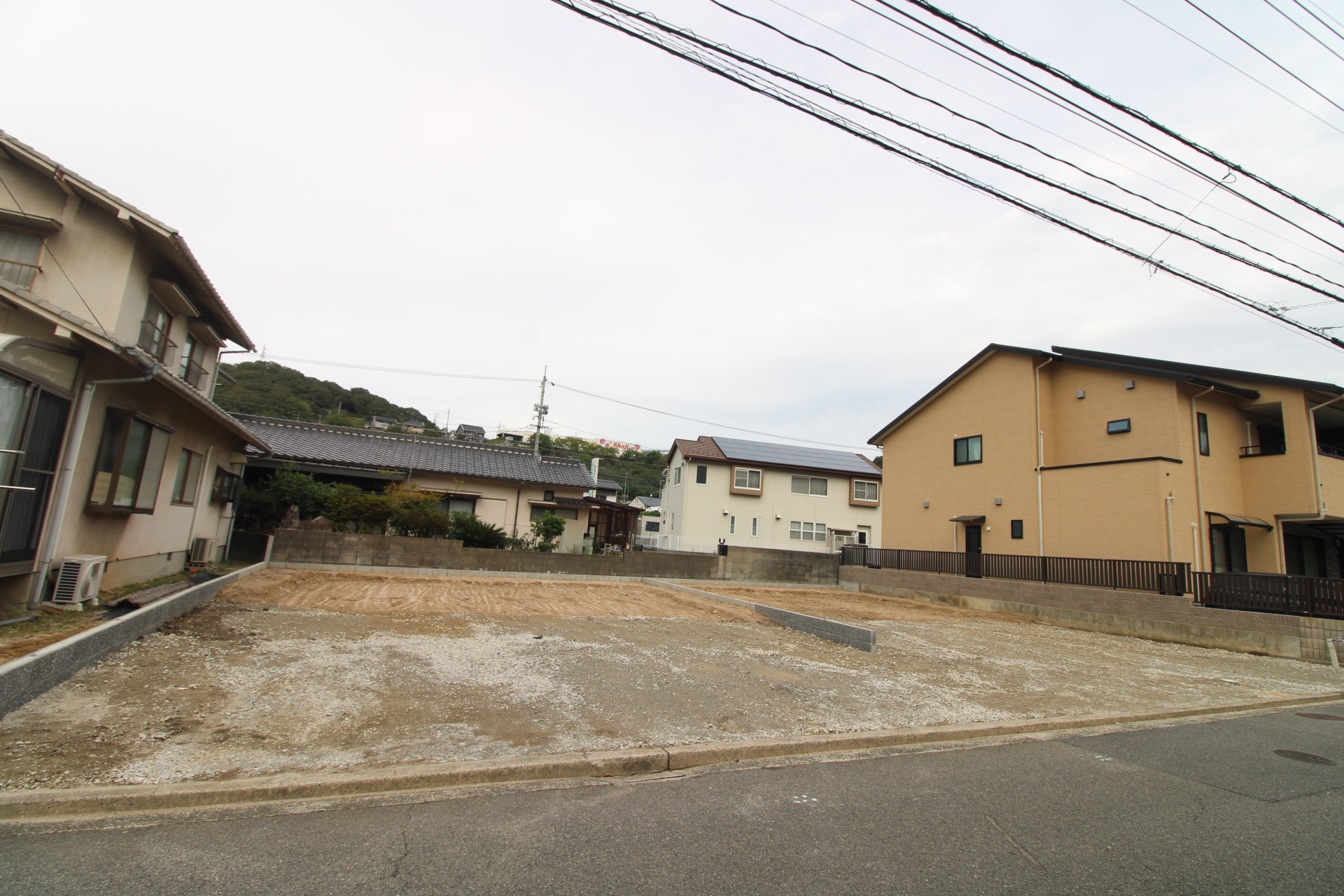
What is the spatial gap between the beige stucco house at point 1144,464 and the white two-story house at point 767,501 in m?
9.17

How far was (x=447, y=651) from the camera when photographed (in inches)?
268

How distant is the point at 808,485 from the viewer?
98.2ft

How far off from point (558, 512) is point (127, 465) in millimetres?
14854

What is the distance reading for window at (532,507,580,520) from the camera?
865 inches

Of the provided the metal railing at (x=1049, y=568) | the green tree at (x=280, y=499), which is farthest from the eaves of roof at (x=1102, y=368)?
the green tree at (x=280, y=499)

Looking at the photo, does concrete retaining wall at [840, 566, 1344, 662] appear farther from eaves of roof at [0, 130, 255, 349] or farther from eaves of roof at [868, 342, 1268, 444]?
eaves of roof at [0, 130, 255, 349]

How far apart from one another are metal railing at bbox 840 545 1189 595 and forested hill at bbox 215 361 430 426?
24502 millimetres

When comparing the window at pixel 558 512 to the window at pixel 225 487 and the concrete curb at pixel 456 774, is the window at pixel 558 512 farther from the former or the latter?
the concrete curb at pixel 456 774

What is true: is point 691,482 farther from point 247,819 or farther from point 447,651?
point 247,819

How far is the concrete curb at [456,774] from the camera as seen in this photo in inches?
117

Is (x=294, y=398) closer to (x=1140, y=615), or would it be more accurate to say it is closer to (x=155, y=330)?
(x=155, y=330)

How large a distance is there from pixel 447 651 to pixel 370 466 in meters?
15.0

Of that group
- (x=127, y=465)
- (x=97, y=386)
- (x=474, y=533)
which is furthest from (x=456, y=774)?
(x=474, y=533)

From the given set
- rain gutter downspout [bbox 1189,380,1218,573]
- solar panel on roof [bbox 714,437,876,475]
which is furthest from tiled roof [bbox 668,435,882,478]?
rain gutter downspout [bbox 1189,380,1218,573]
